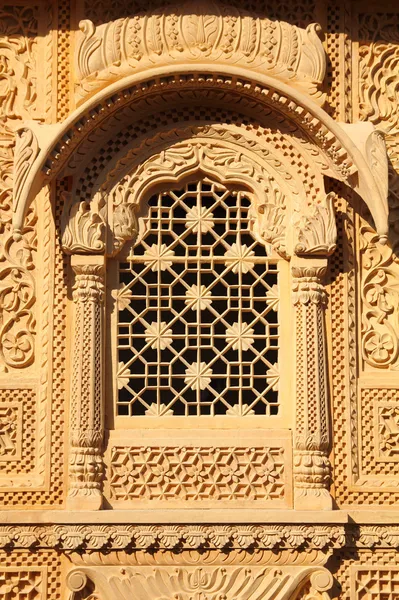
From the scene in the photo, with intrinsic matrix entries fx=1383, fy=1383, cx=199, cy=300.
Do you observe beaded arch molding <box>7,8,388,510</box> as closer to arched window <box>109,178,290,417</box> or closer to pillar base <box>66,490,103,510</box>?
pillar base <box>66,490,103,510</box>

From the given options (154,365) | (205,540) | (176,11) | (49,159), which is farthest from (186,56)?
(205,540)

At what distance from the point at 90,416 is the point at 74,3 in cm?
275

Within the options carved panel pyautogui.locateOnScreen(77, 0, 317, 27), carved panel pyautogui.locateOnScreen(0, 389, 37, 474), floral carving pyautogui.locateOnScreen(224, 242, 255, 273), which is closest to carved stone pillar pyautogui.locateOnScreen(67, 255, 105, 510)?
carved panel pyautogui.locateOnScreen(0, 389, 37, 474)

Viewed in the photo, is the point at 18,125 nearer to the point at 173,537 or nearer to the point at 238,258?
the point at 238,258

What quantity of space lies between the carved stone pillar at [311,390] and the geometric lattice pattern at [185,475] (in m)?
0.23

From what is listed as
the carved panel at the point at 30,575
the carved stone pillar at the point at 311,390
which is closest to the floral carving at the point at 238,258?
the carved stone pillar at the point at 311,390

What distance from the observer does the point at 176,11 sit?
29.9 ft

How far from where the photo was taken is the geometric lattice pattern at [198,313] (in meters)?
8.95

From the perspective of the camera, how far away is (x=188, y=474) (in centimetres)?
880

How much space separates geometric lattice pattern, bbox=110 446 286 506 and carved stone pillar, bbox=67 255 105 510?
159 mm

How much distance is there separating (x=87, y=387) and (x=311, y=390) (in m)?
1.43

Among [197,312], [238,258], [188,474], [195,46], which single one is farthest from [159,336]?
[195,46]

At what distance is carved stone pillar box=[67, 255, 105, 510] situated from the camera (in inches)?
343

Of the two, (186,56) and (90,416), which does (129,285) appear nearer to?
(90,416)
